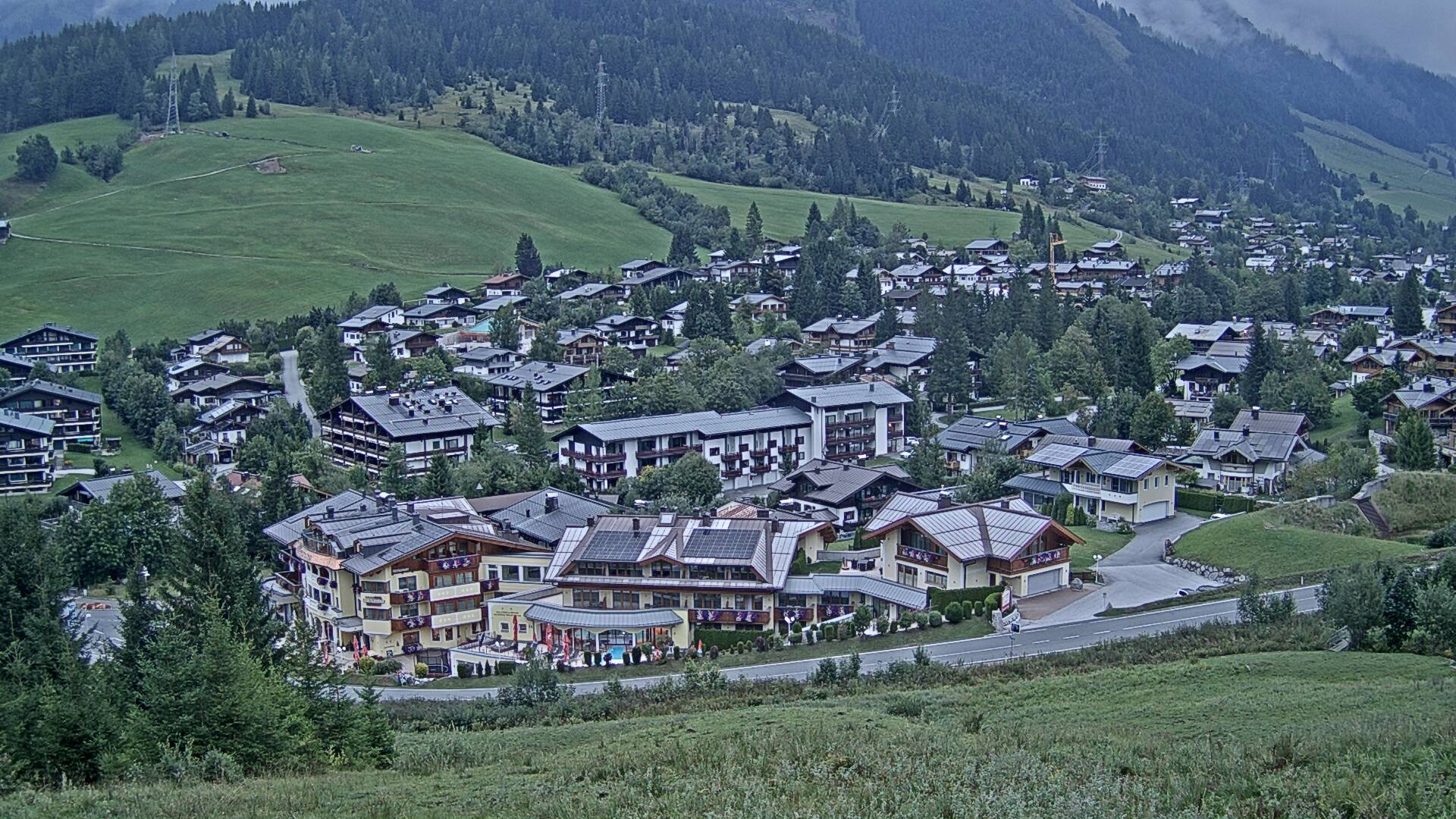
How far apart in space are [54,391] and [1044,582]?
6001 centimetres

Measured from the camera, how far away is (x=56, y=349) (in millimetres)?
94125

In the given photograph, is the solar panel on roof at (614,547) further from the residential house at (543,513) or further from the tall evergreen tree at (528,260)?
the tall evergreen tree at (528,260)

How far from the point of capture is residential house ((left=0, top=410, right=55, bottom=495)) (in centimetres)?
7106

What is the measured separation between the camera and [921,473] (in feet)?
217

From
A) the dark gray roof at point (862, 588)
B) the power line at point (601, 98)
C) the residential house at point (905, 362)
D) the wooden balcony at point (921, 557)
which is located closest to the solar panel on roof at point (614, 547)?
the dark gray roof at point (862, 588)

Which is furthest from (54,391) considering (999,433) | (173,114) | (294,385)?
(173,114)

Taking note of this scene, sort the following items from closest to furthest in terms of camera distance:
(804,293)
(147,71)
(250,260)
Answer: (804,293) → (250,260) → (147,71)

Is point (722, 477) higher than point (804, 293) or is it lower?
lower

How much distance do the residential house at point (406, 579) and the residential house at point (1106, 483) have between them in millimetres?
24161

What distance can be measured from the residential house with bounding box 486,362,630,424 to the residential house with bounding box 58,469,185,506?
21.8 metres

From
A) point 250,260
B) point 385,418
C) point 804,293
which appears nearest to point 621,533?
point 385,418

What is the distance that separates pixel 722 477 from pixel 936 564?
84.5ft

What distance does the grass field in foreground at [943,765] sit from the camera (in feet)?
59.9

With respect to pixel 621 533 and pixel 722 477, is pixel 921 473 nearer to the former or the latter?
pixel 722 477
